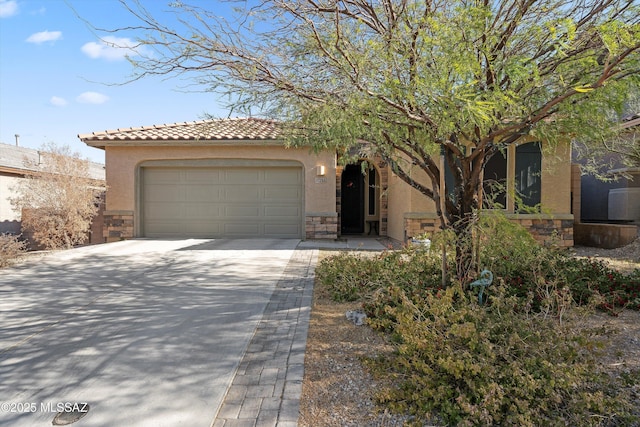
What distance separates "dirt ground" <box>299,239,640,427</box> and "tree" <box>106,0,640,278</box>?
5.32 ft

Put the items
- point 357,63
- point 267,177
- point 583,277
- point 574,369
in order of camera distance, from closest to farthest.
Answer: point 574,369, point 357,63, point 583,277, point 267,177

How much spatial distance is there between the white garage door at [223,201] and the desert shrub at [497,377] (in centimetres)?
870

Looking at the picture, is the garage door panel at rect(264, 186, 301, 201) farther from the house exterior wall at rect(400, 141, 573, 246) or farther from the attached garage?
the house exterior wall at rect(400, 141, 573, 246)

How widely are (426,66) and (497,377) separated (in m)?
2.91

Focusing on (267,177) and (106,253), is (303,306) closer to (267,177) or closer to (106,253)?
(106,253)

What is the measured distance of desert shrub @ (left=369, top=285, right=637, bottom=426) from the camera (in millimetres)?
2264

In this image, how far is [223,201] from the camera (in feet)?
37.8

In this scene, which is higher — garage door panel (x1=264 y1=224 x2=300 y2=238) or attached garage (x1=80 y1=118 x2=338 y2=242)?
attached garage (x1=80 y1=118 x2=338 y2=242)

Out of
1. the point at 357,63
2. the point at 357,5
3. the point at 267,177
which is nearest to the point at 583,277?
the point at 357,63

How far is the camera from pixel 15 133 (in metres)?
22.8

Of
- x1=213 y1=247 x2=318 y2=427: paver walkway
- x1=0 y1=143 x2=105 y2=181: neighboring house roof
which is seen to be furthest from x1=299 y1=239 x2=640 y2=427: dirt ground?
x1=0 y1=143 x2=105 y2=181: neighboring house roof

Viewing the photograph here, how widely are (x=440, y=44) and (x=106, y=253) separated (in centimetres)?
870

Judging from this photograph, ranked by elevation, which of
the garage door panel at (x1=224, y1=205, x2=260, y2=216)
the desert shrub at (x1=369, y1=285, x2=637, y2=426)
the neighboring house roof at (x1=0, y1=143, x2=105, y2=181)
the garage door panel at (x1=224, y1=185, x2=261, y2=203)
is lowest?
the desert shrub at (x1=369, y1=285, x2=637, y2=426)

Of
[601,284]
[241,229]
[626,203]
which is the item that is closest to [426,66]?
[601,284]
